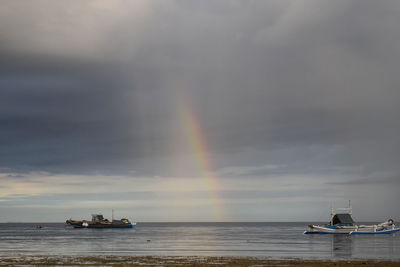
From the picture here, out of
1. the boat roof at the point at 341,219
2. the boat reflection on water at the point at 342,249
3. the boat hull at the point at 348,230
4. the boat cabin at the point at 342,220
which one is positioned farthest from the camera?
the boat roof at the point at 341,219

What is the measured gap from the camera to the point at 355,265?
194ft

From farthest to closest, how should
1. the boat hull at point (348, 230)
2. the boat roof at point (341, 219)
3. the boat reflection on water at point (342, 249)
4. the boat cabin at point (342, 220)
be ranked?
the boat roof at point (341, 219) < the boat cabin at point (342, 220) < the boat hull at point (348, 230) < the boat reflection on water at point (342, 249)

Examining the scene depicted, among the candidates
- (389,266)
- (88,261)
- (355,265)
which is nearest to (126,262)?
(88,261)

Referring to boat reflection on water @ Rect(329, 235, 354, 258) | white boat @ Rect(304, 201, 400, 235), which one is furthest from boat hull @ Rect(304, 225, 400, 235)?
boat reflection on water @ Rect(329, 235, 354, 258)

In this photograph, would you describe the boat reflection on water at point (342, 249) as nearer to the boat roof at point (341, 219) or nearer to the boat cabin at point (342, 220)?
the boat cabin at point (342, 220)

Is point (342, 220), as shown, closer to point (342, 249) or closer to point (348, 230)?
point (348, 230)

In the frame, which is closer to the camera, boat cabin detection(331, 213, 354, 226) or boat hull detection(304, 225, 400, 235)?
boat hull detection(304, 225, 400, 235)

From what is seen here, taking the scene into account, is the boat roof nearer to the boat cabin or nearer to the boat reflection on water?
the boat cabin

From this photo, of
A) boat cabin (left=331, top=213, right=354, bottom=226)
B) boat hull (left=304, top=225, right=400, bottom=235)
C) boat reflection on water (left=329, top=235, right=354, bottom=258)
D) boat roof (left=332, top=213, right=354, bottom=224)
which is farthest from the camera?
boat roof (left=332, top=213, right=354, bottom=224)

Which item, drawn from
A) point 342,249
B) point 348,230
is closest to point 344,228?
point 348,230

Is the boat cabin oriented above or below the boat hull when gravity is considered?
above

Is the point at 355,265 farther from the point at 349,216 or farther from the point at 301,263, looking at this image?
the point at 349,216

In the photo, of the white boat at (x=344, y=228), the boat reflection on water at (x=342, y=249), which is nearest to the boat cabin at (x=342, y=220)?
the white boat at (x=344, y=228)

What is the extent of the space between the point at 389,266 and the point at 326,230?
129 m
